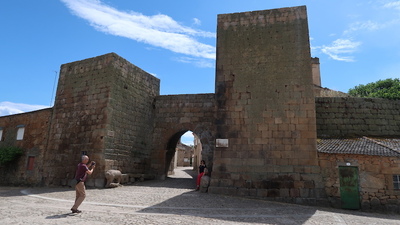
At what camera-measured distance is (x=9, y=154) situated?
13.4 metres

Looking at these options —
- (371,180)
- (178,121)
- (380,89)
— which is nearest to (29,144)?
(178,121)

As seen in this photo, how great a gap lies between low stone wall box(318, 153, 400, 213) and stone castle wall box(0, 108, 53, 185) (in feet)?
39.6

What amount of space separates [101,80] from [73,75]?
2037mm

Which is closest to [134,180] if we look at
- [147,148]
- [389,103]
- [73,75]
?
[147,148]

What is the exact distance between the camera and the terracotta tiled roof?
27.9ft

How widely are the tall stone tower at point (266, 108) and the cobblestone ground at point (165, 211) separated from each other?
3.04 ft

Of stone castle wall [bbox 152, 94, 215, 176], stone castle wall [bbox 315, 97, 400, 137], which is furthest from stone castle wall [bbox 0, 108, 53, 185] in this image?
stone castle wall [bbox 315, 97, 400, 137]

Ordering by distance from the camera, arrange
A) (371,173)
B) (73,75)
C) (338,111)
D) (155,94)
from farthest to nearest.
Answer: (155,94) → (73,75) → (338,111) → (371,173)

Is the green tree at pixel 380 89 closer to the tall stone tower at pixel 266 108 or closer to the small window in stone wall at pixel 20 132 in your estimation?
the tall stone tower at pixel 266 108

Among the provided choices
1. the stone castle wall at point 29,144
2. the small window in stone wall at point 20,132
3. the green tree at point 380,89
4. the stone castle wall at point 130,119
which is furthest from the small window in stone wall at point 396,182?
the green tree at point 380,89

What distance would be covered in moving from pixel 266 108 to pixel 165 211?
5.17 metres

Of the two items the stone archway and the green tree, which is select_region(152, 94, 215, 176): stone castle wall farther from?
the green tree

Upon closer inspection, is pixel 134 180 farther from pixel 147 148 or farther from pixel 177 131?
pixel 177 131

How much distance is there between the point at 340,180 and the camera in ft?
28.7
